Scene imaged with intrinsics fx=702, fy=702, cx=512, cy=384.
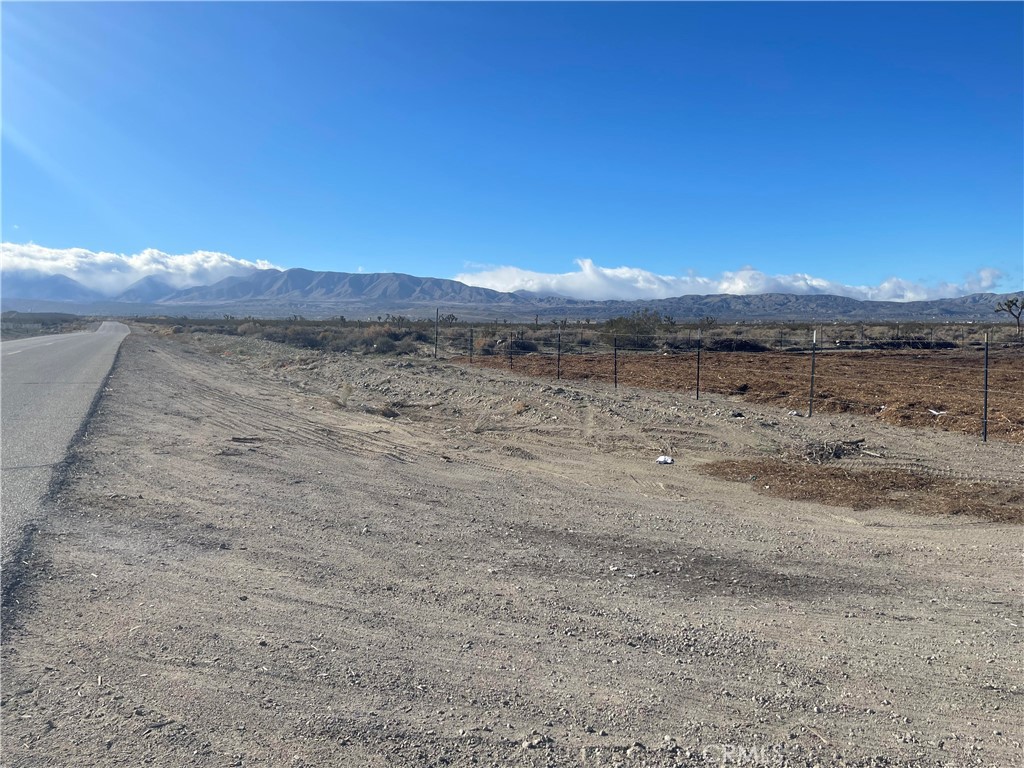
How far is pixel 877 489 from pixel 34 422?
1492 cm

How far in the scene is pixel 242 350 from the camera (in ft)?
139

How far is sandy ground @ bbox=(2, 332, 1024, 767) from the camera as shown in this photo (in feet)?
12.6

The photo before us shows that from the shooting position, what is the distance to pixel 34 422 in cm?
1362

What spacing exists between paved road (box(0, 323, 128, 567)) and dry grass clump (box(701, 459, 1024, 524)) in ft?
30.3

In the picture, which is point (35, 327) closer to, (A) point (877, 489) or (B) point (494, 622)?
(A) point (877, 489)

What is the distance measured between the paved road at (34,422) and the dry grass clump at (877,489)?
9230 millimetres

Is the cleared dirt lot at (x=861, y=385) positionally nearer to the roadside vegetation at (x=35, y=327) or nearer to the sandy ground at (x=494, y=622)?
the sandy ground at (x=494, y=622)

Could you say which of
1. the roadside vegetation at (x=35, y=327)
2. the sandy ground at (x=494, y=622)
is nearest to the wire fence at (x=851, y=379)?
the sandy ground at (x=494, y=622)

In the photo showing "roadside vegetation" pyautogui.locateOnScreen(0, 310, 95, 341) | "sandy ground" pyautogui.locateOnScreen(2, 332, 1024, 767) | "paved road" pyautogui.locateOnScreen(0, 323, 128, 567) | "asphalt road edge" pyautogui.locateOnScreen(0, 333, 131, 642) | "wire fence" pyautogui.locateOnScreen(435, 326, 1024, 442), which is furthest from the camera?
"roadside vegetation" pyautogui.locateOnScreen(0, 310, 95, 341)

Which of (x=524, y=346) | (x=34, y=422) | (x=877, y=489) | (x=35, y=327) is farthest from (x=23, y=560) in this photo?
(x=35, y=327)

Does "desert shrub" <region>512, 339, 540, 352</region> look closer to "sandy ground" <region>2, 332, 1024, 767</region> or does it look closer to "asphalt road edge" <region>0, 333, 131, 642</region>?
"sandy ground" <region>2, 332, 1024, 767</region>

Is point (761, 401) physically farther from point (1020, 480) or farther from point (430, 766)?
point (430, 766)

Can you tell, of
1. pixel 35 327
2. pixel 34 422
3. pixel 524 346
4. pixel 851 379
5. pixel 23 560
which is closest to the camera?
pixel 23 560

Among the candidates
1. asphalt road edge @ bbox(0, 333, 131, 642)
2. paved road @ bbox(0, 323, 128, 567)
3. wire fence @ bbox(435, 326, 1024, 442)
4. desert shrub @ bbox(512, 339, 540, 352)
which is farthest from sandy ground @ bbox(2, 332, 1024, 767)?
desert shrub @ bbox(512, 339, 540, 352)
